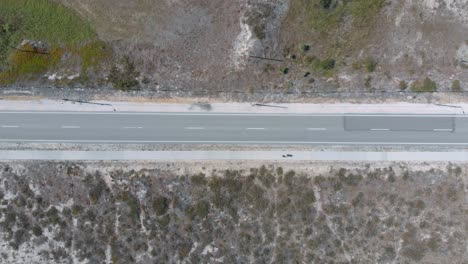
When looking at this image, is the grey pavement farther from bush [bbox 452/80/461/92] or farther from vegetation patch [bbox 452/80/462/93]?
bush [bbox 452/80/461/92]

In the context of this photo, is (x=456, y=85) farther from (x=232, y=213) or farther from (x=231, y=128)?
(x=232, y=213)

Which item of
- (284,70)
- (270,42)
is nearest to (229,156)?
(284,70)

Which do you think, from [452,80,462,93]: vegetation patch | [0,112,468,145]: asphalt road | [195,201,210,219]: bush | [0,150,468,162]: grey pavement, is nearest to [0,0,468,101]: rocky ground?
[452,80,462,93]: vegetation patch

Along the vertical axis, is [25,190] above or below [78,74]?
below

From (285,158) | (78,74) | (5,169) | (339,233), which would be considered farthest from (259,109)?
(5,169)

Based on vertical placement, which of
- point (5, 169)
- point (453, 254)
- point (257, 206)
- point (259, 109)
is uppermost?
point (259, 109)

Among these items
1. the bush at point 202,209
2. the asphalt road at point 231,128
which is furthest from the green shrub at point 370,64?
the bush at point 202,209

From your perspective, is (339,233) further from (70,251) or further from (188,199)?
(70,251)
